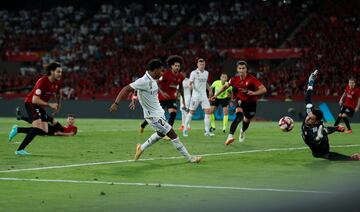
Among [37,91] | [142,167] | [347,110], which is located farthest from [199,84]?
[142,167]

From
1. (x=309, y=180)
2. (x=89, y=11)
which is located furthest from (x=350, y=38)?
(x=309, y=180)

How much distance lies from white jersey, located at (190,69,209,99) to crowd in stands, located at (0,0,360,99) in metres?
14.7

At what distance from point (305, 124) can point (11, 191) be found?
687cm

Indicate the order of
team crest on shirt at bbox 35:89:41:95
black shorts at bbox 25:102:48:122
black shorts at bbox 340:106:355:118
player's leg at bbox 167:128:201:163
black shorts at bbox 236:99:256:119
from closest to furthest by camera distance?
1. player's leg at bbox 167:128:201:163
2. team crest on shirt at bbox 35:89:41:95
3. black shorts at bbox 25:102:48:122
4. black shorts at bbox 236:99:256:119
5. black shorts at bbox 340:106:355:118

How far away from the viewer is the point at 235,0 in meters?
54.8

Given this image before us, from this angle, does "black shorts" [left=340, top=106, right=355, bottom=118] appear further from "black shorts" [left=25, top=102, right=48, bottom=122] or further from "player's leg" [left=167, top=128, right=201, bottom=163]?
"player's leg" [left=167, top=128, right=201, bottom=163]

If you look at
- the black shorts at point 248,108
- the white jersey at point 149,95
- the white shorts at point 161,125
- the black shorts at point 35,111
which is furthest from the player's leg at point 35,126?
the black shorts at point 248,108

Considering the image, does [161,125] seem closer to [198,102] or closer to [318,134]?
[318,134]

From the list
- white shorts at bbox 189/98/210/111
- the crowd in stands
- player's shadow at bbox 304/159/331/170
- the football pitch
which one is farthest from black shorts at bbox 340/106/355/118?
player's shadow at bbox 304/159/331/170

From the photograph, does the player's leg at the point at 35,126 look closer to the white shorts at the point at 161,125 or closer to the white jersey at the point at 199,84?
the white shorts at the point at 161,125

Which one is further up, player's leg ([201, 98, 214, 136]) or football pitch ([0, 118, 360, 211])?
football pitch ([0, 118, 360, 211])

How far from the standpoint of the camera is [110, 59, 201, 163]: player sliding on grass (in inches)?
624

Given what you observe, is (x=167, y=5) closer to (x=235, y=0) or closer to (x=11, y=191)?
(x=235, y=0)

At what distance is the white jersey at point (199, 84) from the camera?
27.8m
